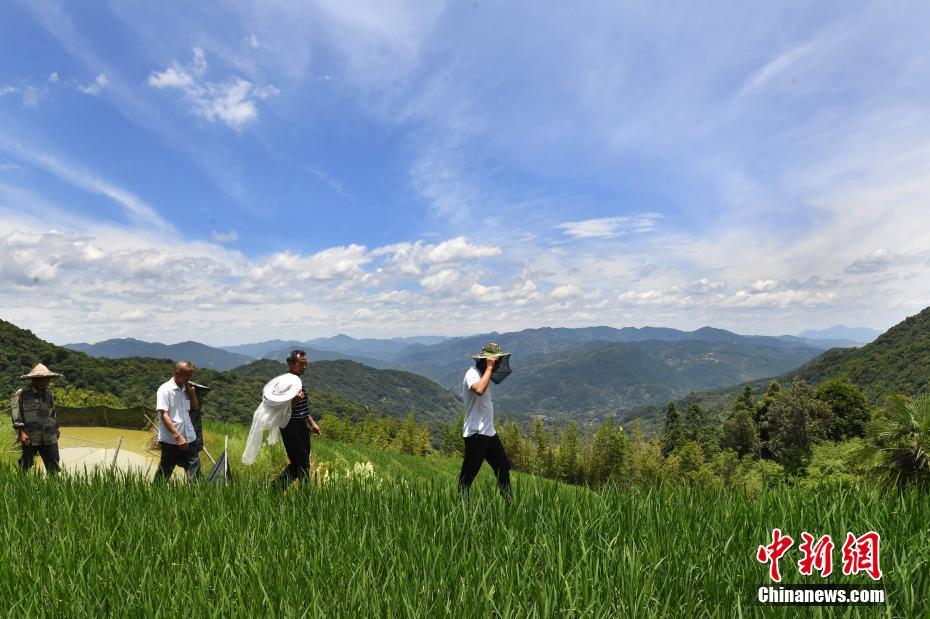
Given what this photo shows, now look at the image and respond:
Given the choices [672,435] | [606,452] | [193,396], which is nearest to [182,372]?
[193,396]

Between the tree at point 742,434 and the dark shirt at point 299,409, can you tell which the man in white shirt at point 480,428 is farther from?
the tree at point 742,434

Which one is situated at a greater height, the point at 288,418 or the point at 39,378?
the point at 39,378

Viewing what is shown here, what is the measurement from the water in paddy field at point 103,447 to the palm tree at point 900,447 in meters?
12.0

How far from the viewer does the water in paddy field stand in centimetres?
1005

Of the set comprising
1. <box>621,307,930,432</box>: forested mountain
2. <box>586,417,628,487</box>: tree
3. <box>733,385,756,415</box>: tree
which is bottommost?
<box>586,417,628,487</box>: tree

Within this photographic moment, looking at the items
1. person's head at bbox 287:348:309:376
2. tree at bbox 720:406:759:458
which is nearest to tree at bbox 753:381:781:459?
tree at bbox 720:406:759:458

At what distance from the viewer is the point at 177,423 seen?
6.92m

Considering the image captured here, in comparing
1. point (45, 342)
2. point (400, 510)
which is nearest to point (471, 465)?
point (400, 510)

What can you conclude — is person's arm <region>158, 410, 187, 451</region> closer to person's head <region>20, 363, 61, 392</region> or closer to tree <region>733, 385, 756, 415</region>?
person's head <region>20, 363, 61, 392</region>

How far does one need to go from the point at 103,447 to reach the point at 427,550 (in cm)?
1140

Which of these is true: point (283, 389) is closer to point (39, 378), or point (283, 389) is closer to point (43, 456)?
point (39, 378)

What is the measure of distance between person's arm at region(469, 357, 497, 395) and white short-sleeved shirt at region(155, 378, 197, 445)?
4.32 meters

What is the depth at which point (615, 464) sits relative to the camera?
53750mm

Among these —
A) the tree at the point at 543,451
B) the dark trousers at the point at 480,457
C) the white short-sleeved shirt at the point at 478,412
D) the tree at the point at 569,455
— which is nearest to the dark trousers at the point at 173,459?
the dark trousers at the point at 480,457
